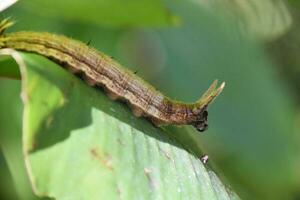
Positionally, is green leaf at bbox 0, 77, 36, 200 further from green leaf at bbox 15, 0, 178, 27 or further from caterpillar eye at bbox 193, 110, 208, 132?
caterpillar eye at bbox 193, 110, 208, 132

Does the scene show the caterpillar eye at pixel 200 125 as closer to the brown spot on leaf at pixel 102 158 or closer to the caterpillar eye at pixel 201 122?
the caterpillar eye at pixel 201 122

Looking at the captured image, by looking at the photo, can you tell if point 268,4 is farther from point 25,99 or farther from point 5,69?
point 25,99

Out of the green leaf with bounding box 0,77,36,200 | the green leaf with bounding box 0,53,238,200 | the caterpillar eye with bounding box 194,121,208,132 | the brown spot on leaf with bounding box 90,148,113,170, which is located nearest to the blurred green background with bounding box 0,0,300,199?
the green leaf with bounding box 0,77,36,200

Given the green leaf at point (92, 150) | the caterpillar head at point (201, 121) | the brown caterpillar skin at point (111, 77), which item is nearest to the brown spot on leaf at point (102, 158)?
the green leaf at point (92, 150)

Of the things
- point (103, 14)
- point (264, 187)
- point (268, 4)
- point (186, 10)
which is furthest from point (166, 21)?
point (264, 187)

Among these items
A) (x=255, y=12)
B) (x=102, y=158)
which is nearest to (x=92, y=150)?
(x=102, y=158)
